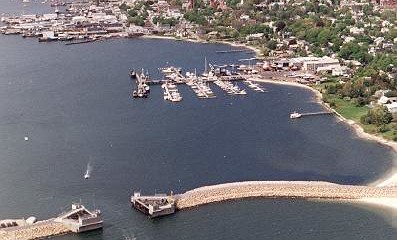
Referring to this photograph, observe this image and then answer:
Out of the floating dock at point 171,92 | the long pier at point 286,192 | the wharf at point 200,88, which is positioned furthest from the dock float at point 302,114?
the long pier at point 286,192

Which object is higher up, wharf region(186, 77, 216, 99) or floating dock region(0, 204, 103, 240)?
floating dock region(0, 204, 103, 240)

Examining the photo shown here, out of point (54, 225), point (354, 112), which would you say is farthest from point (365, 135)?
point (54, 225)

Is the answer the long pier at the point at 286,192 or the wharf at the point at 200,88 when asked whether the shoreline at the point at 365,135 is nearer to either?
the long pier at the point at 286,192

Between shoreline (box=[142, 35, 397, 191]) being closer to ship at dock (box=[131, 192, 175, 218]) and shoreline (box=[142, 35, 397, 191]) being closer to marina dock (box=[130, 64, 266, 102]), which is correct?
marina dock (box=[130, 64, 266, 102])

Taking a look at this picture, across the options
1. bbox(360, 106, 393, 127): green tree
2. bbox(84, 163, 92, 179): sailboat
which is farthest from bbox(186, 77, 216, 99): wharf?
bbox(84, 163, 92, 179): sailboat

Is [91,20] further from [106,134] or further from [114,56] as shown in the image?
[106,134]

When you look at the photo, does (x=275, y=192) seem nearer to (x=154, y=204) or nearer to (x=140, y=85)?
(x=154, y=204)
